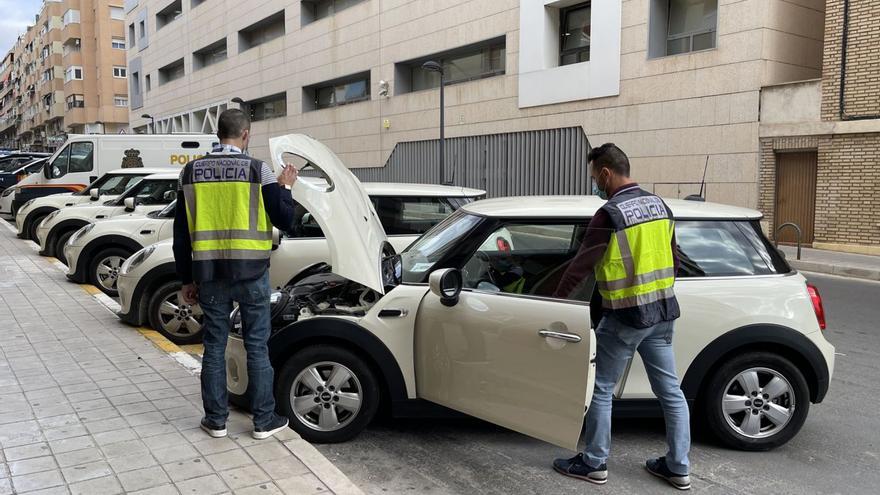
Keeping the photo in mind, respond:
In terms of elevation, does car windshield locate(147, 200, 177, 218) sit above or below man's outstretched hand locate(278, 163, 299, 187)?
below

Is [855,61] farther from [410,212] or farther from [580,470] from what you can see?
[580,470]

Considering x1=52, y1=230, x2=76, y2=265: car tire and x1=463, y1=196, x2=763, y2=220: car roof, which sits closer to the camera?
x1=463, y1=196, x2=763, y2=220: car roof

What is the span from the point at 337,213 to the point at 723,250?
239 centimetres

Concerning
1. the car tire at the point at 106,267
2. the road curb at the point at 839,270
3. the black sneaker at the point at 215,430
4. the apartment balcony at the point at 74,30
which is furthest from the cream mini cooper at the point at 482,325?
the apartment balcony at the point at 74,30

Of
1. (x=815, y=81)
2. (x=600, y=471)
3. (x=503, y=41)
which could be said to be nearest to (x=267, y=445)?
(x=600, y=471)

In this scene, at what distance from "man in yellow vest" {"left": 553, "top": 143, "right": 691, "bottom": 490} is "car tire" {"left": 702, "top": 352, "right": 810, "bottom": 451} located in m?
0.59

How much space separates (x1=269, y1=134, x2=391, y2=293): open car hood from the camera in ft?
12.1

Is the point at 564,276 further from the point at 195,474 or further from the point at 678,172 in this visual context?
the point at 678,172

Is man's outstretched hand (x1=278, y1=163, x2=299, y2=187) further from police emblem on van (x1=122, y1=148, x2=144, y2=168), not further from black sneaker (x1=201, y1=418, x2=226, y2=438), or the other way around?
police emblem on van (x1=122, y1=148, x2=144, y2=168)

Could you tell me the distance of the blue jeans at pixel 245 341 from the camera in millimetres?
3791

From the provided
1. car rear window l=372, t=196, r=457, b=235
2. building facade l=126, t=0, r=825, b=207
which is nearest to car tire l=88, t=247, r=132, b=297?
car rear window l=372, t=196, r=457, b=235

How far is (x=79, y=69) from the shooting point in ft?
234

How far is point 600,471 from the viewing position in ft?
12.0

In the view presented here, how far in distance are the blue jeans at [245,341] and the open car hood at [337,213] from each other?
50 centimetres
